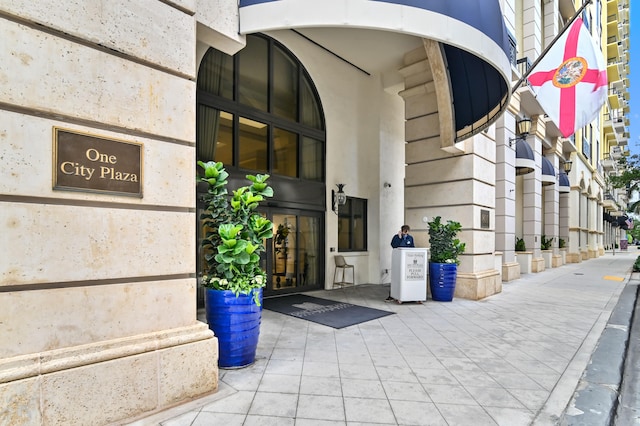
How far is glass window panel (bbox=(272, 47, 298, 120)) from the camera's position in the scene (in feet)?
31.1

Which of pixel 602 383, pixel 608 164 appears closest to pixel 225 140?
pixel 602 383

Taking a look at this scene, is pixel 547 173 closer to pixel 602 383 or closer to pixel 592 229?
pixel 592 229

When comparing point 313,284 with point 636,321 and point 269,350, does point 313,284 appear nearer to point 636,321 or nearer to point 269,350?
point 269,350

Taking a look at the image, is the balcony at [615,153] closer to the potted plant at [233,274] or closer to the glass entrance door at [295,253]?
the glass entrance door at [295,253]

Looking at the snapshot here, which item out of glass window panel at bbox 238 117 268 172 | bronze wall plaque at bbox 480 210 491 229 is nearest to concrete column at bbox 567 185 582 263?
bronze wall plaque at bbox 480 210 491 229

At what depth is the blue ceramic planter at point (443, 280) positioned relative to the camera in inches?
326

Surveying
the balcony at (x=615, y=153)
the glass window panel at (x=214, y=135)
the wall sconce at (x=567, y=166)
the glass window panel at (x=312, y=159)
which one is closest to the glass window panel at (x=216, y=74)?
the glass window panel at (x=214, y=135)

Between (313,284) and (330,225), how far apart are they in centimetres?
183

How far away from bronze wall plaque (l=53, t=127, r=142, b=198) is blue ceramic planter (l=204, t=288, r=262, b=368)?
5.03 ft

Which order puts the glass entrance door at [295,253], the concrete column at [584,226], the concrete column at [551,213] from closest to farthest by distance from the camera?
the glass entrance door at [295,253] < the concrete column at [551,213] < the concrete column at [584,226]

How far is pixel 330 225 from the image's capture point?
10500mm

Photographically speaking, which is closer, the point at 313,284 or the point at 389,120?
the point at 313,284

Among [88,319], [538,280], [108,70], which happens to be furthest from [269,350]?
[538,280]

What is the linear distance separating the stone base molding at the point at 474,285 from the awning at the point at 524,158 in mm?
6932
